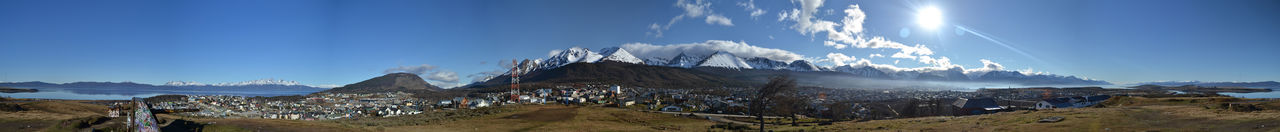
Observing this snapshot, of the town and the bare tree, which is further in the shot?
the town

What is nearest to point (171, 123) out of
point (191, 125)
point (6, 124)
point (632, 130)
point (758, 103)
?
point (191, 125)

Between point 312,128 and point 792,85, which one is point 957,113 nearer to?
point 792,85

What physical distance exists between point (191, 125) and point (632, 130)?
82.7 feet

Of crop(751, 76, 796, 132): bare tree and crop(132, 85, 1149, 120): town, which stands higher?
crop(751, 76, 796, 132): bare tree

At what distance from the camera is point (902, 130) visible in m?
30.0

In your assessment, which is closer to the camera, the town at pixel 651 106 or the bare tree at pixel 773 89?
the bare tree at pixel 773 89

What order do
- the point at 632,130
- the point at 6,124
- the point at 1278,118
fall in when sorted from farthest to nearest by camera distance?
the point at 632,130
the point at 6,124
the point at 1278,118

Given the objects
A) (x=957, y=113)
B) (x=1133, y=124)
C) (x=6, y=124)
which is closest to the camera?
(x=1133, y=124)

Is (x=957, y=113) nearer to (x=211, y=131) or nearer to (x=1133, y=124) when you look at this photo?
(x=1133, y=124)

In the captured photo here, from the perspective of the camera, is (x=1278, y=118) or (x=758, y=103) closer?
(x=1278, y=118)

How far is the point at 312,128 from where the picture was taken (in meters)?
30.4

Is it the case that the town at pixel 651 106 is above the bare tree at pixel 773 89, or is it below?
below

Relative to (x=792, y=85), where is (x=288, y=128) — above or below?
below

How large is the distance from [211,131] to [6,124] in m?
12.0
